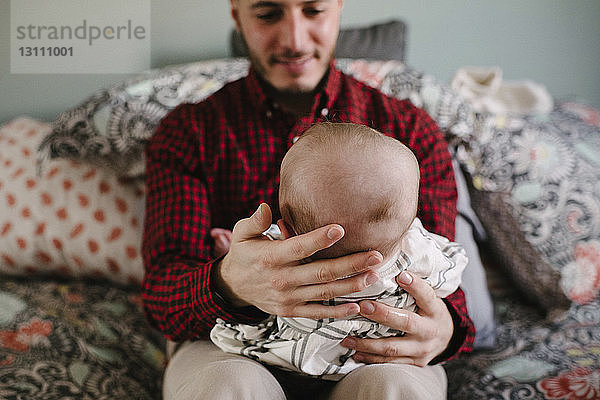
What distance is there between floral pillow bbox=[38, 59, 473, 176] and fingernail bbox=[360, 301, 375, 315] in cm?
77

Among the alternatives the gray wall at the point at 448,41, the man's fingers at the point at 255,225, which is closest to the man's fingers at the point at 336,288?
the man's fingers at the point at 255,225

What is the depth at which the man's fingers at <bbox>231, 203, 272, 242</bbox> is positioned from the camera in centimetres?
87

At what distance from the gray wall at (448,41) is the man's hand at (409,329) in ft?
4.14

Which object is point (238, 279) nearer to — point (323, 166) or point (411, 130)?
point (323, 166)

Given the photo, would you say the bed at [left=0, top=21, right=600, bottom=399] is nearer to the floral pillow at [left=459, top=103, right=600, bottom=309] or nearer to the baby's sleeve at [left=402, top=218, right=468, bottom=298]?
the floral pillow at [left=459, top=103, right=600, bottom=309]

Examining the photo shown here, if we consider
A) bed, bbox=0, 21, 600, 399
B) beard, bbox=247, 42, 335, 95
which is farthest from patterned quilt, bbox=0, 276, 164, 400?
beard, bbox=247, 42, 335, 95

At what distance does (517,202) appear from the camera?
1.57 metres

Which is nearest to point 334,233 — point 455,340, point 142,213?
point 455,340

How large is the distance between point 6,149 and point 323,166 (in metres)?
1.20

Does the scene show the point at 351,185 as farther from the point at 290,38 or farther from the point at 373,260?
the point at 290,38

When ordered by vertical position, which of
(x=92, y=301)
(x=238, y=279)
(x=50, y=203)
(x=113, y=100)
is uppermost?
(x=113, y=100)

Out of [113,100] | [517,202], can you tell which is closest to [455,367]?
[517,202]

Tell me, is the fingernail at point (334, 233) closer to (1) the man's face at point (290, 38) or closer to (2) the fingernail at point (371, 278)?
(2) the fingernail at point (371, 278)

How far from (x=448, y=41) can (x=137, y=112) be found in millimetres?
1111
